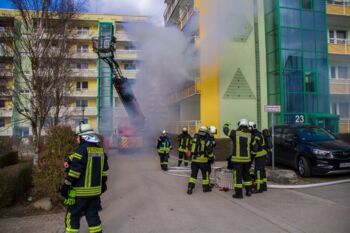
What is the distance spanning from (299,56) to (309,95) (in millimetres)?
2541

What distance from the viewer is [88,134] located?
405 cm

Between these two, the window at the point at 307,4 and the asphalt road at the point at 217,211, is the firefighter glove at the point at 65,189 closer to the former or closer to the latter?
the asphalt road at the point at 217,211

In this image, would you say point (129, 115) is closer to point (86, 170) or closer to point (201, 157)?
point (201, 157)

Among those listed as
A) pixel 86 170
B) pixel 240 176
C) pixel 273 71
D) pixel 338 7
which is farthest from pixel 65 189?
pixel 338 7

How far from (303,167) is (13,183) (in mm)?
8267

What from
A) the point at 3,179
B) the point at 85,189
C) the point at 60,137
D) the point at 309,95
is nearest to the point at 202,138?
the point at 60,137

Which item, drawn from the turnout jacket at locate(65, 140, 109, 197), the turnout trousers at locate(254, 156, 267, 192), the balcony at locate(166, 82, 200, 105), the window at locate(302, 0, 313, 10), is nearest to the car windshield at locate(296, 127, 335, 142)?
the turnout trousers at locate(254, 156, 267, 192)

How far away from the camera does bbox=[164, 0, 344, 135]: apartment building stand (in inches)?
663

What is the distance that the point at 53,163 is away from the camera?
624 cm

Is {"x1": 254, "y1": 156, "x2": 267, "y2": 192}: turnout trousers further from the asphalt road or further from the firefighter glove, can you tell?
the firefighter glove

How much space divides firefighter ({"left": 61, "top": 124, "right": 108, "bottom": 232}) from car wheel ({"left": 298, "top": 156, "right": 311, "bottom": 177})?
7.21 metres

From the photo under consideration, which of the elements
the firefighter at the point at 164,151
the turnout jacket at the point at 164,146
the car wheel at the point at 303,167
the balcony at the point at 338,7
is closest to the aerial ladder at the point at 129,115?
the turnout jacket at the point at 164,146

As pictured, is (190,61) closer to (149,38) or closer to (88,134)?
(149,38)

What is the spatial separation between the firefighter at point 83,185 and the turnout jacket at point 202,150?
3.67 meters
